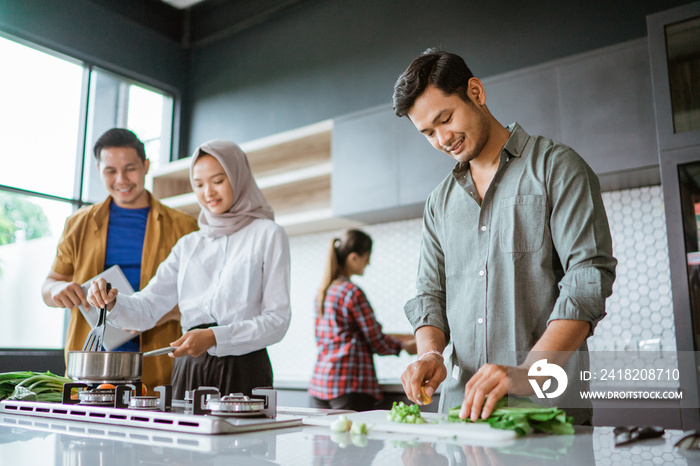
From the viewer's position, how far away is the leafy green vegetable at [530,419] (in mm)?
878

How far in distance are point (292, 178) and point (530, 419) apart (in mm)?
3003

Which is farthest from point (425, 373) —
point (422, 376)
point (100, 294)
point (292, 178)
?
point (292, 178)

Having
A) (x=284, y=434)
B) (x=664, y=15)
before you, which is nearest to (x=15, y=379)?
(x=284, y=434)

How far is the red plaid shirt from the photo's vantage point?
9.32ft

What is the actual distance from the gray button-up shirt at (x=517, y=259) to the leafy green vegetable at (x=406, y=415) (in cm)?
30

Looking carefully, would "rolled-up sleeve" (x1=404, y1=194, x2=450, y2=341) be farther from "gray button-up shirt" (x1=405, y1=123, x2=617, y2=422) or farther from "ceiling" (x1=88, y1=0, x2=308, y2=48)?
"ceiling" (x1=88, y1=0, x2=308, y2=48)

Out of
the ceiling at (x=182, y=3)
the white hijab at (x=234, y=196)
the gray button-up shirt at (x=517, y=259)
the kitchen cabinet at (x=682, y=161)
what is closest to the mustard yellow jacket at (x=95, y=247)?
the white hijab at (x=234, y=196)

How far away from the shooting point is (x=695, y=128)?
2211mm

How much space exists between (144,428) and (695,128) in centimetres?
214

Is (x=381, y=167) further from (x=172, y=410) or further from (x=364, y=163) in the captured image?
(x=172, y=410)

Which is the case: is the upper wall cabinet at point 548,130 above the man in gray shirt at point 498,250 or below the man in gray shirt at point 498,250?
above

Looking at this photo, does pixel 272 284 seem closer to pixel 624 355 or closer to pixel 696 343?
pixel 696 343

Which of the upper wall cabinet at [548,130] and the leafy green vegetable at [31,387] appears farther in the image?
the upper wall cabinet at [548,130]

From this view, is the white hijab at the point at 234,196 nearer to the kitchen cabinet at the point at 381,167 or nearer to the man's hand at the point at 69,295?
the man's hand at the point at 69,295
